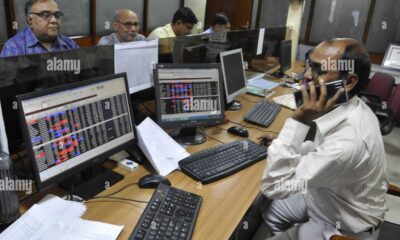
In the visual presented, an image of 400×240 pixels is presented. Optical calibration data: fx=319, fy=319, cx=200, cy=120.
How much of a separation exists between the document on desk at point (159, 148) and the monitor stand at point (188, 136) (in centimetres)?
13

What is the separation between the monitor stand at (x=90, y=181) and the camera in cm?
119

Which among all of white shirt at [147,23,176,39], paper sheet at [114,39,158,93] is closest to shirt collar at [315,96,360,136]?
paper sheet at [114,39,158,93]

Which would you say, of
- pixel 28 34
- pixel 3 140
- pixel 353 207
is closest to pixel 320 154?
pixel 353 207

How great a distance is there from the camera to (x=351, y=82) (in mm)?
1189

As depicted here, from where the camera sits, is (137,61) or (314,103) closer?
(314,103)

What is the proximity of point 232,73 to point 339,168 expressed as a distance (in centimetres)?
119

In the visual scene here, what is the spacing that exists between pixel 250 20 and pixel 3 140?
534cm

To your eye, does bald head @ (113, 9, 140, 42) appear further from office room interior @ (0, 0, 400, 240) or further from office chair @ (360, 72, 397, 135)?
office chair @ (360, 72, 397, 135)

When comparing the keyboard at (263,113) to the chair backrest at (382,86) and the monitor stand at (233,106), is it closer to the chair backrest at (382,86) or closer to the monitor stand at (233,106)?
the monitor stand at (233,106)

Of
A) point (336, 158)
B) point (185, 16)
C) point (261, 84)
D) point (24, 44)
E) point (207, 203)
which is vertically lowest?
point (207, 203)

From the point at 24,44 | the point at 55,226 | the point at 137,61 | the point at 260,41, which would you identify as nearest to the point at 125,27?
the point at 24,44

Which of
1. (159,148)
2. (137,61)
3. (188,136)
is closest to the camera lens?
(159,148)

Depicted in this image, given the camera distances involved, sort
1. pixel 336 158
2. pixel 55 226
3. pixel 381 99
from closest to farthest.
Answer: pixel 55 226
pixel 336 158
pixel 381 99

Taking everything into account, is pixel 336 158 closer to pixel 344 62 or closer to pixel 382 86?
pixel 344 62
